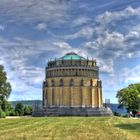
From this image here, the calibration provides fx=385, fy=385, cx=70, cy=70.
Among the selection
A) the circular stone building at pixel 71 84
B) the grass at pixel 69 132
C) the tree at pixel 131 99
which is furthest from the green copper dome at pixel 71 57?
the grass at pixel 69 132

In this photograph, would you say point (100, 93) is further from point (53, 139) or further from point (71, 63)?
point (53, 139)

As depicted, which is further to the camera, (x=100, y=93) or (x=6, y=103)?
(x=100, y=93)

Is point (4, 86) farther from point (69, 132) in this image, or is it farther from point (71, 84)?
point (69, 132)

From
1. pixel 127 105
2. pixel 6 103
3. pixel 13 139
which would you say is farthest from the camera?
pixel 127 105

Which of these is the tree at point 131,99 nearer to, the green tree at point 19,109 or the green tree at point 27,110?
the green tree at point 27,110

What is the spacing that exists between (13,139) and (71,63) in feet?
328

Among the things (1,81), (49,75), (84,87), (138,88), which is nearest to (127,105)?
(138,88)

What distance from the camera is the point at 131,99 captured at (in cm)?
10506

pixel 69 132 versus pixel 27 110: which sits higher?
pixel 27 110

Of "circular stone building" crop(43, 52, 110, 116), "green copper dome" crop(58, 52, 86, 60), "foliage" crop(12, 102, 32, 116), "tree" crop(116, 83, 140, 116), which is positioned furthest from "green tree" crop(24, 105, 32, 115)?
"tree" crop(116, 83, 140, 116)

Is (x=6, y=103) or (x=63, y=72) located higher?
(x=63, y=72)

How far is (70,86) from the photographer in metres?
122

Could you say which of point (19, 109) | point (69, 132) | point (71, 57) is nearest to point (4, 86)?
point (19, 109)

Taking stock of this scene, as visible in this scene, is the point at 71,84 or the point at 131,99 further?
the point at 71,84
